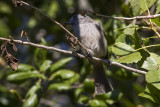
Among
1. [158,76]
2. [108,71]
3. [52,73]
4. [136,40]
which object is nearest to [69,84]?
[52,73]

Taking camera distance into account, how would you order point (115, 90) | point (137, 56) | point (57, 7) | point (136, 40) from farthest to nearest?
point (57, 7)
point (115, 90)
point (136, 40)
point (137, 56)

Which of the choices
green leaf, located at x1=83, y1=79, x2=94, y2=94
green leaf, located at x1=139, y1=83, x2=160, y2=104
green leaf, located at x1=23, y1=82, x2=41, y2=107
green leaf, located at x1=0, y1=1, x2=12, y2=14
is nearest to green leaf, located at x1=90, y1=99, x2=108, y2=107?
green leaf, located at x1=83, y1=79, x2=94, y2=94

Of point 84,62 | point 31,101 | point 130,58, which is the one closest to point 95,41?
point 84,62

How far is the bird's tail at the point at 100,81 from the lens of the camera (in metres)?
3.62

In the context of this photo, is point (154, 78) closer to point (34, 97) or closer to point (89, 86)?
point (89, 86)

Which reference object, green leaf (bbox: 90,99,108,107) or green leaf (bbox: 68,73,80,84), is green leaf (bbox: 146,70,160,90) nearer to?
green leaf (bbox: 90,99,108,107)

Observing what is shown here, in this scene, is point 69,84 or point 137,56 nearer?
point 137,56

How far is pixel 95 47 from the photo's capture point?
12.6 ft

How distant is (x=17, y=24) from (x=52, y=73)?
1874mm

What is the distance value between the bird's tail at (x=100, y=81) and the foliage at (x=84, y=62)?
3.2 inches

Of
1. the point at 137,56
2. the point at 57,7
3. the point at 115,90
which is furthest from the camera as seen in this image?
the point at 57,7

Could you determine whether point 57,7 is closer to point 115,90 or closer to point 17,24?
point 17,24

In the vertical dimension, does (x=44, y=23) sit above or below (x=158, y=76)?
above

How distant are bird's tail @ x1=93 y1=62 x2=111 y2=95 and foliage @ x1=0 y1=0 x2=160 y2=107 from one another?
0.08 meters
